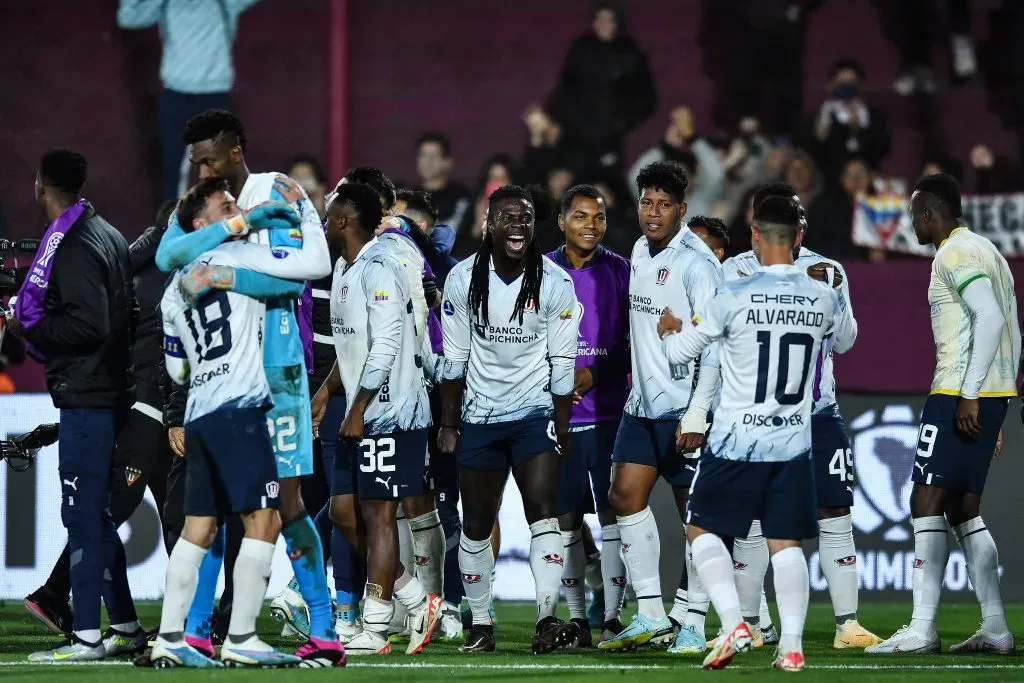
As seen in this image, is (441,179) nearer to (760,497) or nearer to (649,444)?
(649,444)

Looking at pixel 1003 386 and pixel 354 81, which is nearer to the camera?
pixel 1003 386

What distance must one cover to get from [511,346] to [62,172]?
7.32ft

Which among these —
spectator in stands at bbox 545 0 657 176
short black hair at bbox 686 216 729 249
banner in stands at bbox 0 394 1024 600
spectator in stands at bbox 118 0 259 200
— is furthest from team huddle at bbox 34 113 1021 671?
spectator in stands at bbox 118 0 259 200

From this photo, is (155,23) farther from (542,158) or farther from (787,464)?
(787,464)

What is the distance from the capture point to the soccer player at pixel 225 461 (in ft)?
21.3

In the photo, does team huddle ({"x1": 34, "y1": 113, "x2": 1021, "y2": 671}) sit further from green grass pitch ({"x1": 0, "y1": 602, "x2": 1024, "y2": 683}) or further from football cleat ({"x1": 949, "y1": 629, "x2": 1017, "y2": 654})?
green grass pitch ({"x1": 0, "y1": 602, "x2": 1024, "y2": 683})

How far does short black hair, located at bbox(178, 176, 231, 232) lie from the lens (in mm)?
6742

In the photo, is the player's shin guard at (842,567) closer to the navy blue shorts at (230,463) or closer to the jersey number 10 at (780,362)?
the jersey number 10 at (780,362)

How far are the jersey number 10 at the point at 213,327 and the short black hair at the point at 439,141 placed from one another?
313 inches

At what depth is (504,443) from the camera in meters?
7.55

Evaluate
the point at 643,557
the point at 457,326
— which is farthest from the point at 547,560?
the point at 457,326

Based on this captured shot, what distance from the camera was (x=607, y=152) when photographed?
14289 mm

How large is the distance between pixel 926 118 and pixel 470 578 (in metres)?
8.62

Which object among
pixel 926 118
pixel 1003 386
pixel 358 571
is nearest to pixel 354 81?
pixel 926 118
